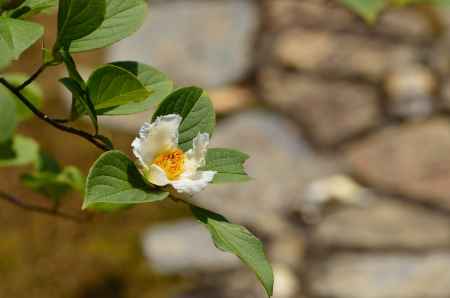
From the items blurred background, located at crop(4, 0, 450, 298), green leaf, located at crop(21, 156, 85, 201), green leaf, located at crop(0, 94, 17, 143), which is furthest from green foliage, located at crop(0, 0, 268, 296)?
blurred background, located at crop(4, 0, 450, 298)

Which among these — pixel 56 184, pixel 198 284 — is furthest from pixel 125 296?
pixel 56 184

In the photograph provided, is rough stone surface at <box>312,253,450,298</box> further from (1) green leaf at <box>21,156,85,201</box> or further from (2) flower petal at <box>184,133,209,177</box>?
(2) flower petal at <box>184,133,209,177</box>

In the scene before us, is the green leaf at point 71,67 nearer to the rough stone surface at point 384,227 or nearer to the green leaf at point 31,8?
the green leaf at point 31,8

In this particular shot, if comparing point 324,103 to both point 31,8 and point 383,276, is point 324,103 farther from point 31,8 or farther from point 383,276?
point 31,8

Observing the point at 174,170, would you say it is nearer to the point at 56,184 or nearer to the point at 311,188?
the point at 56,184

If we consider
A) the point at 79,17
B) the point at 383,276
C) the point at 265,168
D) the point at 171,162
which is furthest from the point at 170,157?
the point at 265,168

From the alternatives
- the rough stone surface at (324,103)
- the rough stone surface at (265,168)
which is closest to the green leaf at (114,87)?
the rough stone surface at (265,168)

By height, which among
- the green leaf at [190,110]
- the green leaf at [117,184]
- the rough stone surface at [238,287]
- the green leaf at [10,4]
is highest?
the green leaf at [10,4]
